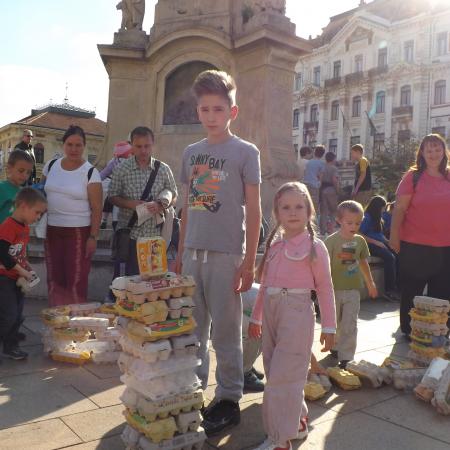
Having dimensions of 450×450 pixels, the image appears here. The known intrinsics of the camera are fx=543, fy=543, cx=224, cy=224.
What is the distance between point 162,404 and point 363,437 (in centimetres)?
127

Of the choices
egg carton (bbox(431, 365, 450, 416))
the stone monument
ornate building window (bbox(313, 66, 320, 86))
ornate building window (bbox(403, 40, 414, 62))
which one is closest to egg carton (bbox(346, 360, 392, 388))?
egg carton (bbox(431, 365, 450, 416))

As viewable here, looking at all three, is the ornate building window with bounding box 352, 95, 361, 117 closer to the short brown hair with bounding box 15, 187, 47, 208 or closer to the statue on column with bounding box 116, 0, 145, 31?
the statue on column with bounding box 116, 0, 145, 31

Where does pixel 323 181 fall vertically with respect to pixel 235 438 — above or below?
above

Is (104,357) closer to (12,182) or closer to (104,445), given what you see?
(104,445)

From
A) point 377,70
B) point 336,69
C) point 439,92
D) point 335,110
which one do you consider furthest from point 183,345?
point 336,69

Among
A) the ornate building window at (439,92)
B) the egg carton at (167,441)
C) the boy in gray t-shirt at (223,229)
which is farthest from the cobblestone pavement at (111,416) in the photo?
the ornate building window at (439,92)

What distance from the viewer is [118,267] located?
5.69m

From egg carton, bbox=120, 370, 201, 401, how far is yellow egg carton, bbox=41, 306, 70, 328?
181 centimetres

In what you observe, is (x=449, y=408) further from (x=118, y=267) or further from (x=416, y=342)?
(x=118, y=267)

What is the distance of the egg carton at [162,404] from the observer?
Answer: 9.40ft

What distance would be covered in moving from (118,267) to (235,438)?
9.42 ft

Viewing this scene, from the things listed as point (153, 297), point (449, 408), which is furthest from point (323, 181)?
point (153, 297)

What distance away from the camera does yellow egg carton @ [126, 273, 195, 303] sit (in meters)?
2.85

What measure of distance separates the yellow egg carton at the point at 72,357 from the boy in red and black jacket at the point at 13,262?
11.5 inches
